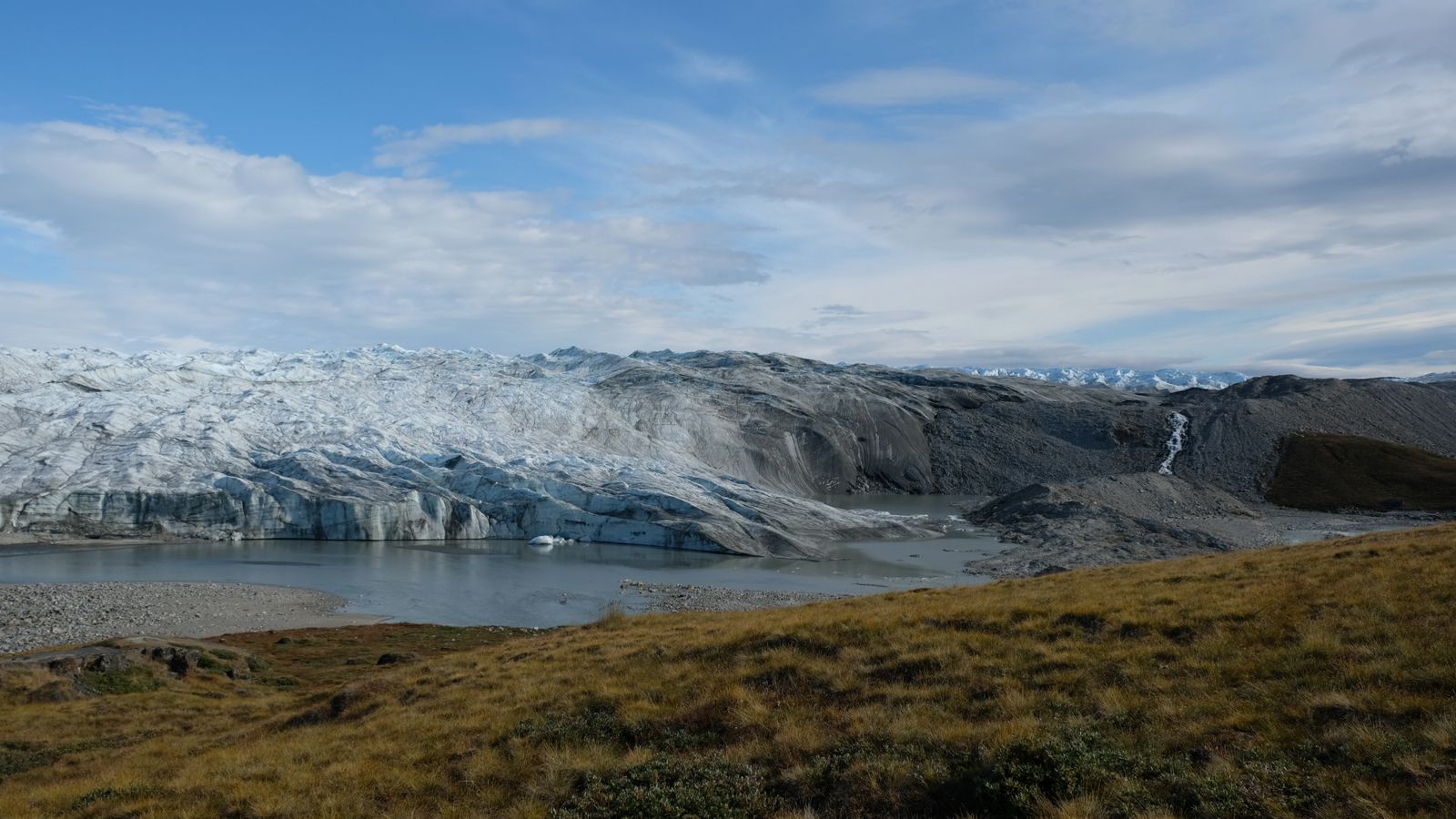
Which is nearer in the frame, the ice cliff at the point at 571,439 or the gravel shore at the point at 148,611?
the gravel shore at the point at 148,611

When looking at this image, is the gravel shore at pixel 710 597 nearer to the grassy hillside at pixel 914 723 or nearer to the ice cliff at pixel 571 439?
the ice cliff at pixel 571 439

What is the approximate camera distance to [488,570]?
6562cm

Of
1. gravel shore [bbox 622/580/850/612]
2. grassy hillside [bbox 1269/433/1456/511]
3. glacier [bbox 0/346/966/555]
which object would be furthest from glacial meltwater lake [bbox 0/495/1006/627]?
grassy hillside [bbox 1269/433/1456/511]

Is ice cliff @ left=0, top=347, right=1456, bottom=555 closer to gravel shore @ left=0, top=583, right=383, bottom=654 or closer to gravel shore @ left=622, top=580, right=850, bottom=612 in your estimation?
gravel shore @ left=622, top=580, right=850, bottom=612

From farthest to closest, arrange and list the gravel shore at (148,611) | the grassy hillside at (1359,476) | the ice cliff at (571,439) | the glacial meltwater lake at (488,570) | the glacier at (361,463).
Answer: the grassy hillside at (1359,476)
the ice cliff at (571,439)
the glacier at (361,463)
the glacial meltwater lake at (488,570)
the gravel shore at (148,611)

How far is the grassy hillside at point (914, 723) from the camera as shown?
894 cm

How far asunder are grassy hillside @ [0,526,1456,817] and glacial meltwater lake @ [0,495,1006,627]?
2937 centimetres

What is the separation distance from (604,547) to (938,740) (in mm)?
70794

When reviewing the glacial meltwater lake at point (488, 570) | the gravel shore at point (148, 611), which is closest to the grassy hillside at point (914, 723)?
the gravel shore at point (148, 611)

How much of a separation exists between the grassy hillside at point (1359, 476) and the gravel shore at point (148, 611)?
106302mm

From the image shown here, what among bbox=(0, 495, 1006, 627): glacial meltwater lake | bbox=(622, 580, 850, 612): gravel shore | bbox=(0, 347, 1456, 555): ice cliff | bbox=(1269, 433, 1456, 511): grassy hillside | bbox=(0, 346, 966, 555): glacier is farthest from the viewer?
bbox=(1269, 433, 1456, 511): grassy hillside

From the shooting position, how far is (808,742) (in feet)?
36.6

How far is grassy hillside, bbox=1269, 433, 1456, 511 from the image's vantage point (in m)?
98.4

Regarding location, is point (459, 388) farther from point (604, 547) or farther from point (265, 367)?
point (604, 547)
